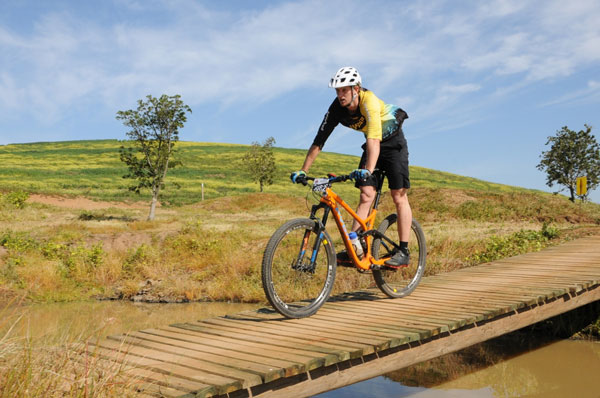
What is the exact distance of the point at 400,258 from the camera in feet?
21.1

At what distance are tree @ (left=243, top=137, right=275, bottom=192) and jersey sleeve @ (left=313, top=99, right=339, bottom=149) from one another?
49487 millimetres

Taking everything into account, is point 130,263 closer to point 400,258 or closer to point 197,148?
point 400,258

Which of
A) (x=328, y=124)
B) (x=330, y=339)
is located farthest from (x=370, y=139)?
(x=330, y=339)

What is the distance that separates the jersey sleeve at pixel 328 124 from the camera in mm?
6040

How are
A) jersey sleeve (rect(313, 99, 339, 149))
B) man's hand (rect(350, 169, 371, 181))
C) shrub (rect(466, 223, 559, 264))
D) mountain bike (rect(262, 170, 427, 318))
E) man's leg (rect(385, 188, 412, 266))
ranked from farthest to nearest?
shrub (rect(466, 223, 559, 264)) < man's leg (rect(385, 188, 412, 266)) < jersey sleeve (rect(313, 99, 339, 149)) < man's hand (rect(350, 169, 371, 181)) < mountain bike (rect(262, 170, 427, 318))

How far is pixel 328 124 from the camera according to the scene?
239 inches

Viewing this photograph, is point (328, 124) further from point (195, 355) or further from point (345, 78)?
point (195, 355)

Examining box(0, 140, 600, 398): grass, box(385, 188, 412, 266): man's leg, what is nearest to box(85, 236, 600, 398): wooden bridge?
box(0, 140, 600, 398): grass

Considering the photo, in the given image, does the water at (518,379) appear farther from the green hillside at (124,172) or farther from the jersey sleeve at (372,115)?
the green hillside at (124,172)

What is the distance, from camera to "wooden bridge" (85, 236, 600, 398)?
386 cm

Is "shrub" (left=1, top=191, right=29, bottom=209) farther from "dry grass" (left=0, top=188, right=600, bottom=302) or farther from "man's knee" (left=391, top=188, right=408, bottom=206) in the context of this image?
"man's knee" (left=391, top=188, right=408, bottom=206)

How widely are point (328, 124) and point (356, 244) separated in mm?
1316

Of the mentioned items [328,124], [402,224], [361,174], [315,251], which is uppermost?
[328,124]

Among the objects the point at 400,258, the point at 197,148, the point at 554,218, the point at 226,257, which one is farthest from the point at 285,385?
the point at 197,148
